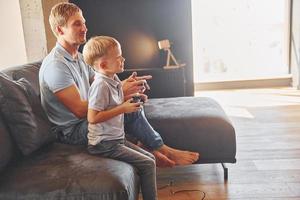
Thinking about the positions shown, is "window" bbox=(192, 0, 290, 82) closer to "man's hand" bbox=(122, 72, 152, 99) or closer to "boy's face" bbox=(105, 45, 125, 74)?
"man's hand" bbox=(122, 72, 152, 99)

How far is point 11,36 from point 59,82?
1.69 meters

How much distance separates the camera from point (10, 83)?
5.46 feet

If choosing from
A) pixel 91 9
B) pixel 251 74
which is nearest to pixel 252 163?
pixel 91 9

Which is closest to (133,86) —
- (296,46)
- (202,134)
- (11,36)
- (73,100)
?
(73,100)

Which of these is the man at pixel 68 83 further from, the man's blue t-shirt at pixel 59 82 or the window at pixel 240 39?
the window at pixel 240 39

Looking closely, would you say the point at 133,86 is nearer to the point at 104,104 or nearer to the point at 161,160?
the point at 104,104

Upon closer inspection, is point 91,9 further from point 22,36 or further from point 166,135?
point 166,135

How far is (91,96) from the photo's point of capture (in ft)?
5.47

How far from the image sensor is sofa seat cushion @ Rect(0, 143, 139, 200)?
54.4 inches

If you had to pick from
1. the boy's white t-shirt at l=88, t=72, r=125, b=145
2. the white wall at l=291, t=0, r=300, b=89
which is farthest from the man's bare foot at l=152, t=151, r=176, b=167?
the white wall at l=291, t=0, r=300, b=89

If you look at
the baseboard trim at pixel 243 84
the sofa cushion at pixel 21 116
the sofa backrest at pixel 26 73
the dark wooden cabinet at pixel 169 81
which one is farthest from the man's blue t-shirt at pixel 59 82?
the baseboard trim at pixel 243 84

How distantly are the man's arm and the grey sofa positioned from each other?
6.2 inches

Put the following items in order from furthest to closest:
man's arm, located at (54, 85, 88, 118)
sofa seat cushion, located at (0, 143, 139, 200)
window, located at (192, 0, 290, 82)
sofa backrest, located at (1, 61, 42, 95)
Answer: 1. window, located at (192, 0, 290, 82)
2. sofa backrest, located at (1, 61, 42, 95)
3. man's arm, located at (54, 85, 88, 118)
4. sofa seat cushion, located at (0, 143, 139, 200)

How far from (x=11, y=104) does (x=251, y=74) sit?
467 cm
